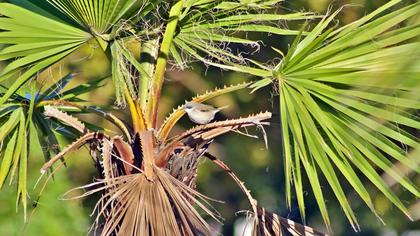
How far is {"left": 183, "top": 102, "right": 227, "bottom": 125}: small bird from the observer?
364 cm

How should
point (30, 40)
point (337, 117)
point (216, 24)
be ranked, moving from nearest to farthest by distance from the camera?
point (337, 117) → point (30, 40) → point (216, 24)

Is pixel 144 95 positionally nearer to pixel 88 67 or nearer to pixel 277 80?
pixel 277 80

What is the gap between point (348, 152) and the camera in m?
3.26

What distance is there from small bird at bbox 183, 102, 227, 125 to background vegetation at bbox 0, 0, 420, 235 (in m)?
2.99

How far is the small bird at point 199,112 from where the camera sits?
3637 millimetres

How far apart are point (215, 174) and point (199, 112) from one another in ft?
12.6

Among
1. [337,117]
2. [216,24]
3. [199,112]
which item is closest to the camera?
[337,117]

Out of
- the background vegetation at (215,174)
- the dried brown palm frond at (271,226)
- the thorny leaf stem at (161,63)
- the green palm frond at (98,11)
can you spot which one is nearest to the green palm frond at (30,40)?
the green palm frond at (98,11)

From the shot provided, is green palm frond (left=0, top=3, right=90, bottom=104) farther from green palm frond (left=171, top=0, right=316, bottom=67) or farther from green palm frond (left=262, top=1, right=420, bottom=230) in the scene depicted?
green palm frond (left=262, top=1, right=420, bottom=230)

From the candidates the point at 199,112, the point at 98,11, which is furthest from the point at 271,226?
the point at 98,11

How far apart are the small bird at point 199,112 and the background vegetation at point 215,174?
299 cm

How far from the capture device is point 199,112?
369 cm

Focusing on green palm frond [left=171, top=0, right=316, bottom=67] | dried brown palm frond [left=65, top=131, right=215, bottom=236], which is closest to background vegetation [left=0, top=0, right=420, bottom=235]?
green palm frond [left=171, top=0, right=316, bottom=67]

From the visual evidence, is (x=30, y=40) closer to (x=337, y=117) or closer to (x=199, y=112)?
(x=199, y=112)
